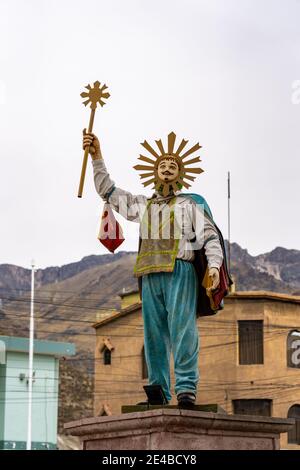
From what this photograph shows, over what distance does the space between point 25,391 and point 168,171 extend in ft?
102

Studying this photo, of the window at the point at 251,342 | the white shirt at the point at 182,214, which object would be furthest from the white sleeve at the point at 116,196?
the window at the point at 251,342

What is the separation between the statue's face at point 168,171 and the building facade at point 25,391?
29.9 meters

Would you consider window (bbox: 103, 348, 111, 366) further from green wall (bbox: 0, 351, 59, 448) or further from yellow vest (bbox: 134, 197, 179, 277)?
yellow vest (bbox: 134, 197, 179, 277)

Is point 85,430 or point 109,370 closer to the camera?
point 85,430

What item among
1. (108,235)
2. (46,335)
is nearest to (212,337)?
(108,235)

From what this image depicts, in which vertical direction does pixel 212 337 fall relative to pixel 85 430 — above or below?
above

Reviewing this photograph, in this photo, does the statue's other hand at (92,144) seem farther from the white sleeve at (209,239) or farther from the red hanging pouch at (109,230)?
the white sleeve at (209,239)

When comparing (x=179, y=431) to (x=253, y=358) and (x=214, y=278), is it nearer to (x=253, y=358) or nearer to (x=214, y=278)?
(x=214, y=278)

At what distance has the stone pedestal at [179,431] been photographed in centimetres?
941

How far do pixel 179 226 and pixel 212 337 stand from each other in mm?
30859

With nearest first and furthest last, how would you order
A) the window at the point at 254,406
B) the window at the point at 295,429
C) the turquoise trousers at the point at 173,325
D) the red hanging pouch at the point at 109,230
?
the turquoise trousers at the point at 173,325 → the red hanging pouch at the point at 109,230 → the window at the point at 295,429 → the window at the point at 254,406

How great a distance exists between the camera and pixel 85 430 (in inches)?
404
